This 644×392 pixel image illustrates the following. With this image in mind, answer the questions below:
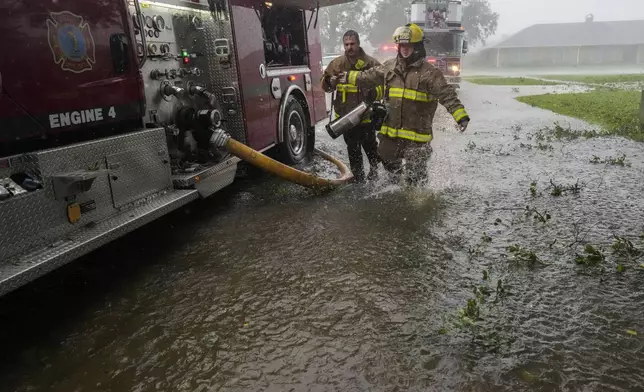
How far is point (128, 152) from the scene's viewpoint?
3.74m

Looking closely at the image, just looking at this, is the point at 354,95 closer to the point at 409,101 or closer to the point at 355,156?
the point at 355,156

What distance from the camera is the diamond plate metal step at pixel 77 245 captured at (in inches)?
105

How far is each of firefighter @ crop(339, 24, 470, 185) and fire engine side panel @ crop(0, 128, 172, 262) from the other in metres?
2.52

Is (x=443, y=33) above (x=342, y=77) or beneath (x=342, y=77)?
above

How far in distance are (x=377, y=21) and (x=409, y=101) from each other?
63.4 metres

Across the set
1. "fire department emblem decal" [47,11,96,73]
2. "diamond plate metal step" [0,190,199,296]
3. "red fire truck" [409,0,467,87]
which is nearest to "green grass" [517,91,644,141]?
"red fire truck" [409,0,467,87]

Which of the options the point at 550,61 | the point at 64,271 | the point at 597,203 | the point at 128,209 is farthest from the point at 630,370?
the point at 550,61

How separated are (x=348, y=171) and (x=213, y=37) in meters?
2.30

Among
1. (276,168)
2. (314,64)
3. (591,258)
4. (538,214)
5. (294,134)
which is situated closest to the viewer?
(591,258)

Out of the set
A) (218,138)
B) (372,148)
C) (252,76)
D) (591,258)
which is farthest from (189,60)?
Answer: (591,258)

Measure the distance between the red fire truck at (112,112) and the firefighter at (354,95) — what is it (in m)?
0.78

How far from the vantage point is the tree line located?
63.2 metres

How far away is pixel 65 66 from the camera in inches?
129

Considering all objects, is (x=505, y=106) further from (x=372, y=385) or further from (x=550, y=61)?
(x=550, y=61)
